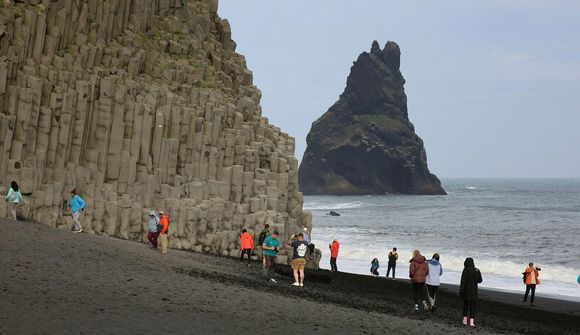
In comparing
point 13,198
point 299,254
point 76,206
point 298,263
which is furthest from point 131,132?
point 299,254

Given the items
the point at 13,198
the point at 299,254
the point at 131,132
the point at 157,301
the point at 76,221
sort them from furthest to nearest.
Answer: the point at 131,132
the point at 76,221
the point at 13,198
the point at 299,254
the point at 157,301

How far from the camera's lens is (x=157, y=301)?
1775 centimetres

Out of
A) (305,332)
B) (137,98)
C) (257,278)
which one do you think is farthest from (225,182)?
(305,332)

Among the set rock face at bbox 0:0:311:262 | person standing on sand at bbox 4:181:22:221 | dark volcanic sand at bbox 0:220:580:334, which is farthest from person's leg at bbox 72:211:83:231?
dark volcanic sand at bbox 0:220:580:334

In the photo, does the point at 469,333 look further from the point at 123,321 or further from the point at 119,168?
the point at 119,168

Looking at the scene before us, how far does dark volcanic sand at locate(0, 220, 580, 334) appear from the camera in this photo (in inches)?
604

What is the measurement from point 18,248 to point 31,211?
445 inches

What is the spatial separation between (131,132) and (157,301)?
70.8ft

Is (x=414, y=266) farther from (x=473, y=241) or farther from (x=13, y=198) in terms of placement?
(x=473, y=241)

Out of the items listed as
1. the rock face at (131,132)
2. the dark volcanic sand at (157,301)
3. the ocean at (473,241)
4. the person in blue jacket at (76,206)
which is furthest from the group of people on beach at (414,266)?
the ocean at (473,241)

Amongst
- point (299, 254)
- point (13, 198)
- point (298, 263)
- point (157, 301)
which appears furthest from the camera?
point (13, 198)

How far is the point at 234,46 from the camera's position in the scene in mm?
56719

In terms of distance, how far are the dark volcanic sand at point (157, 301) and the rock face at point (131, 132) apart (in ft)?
23.6

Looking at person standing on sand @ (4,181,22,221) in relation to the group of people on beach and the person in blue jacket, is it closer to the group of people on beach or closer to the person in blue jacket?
the group of people on beach
